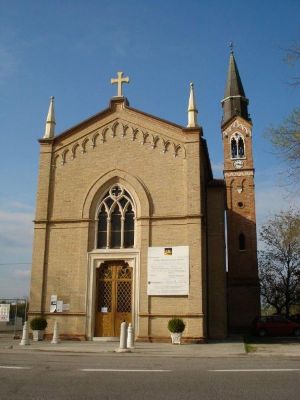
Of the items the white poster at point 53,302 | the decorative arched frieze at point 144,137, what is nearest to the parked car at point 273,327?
the white poster at point 53,302

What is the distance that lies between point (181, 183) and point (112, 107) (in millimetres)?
5600

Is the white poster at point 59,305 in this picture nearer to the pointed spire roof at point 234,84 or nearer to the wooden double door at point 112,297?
the wooden double door at point 112,297

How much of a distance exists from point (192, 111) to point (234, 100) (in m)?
21.3


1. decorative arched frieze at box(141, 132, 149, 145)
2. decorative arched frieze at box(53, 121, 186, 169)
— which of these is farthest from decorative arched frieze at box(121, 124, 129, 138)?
decorative arched frieze at box(141, 132, 149, 145)

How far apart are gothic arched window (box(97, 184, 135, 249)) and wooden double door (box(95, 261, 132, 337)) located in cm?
102

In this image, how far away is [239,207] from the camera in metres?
38.1

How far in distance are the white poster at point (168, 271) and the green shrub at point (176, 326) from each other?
1351mm

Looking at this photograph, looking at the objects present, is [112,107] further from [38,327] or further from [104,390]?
[104,390]

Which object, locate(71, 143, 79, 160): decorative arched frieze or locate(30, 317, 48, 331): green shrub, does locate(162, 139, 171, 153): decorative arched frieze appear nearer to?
locate(71, 143, 79, 160): decorative arched frieze

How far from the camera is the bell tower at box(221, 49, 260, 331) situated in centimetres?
3462

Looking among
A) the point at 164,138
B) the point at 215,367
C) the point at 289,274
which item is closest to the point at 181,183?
the point at 164,138

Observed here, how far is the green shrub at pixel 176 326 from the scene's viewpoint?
1886 centimetres

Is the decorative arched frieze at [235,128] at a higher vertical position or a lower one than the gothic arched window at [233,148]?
higher

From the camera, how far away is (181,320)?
757 inches
